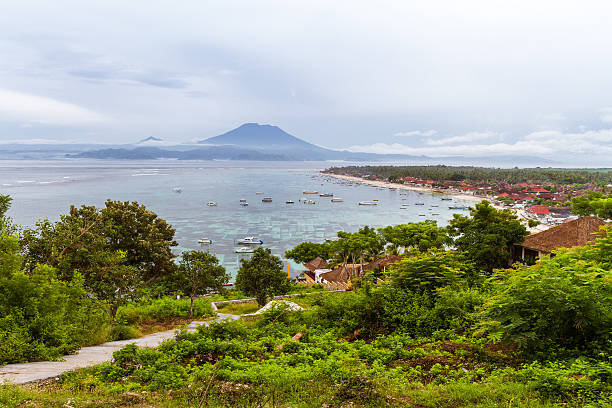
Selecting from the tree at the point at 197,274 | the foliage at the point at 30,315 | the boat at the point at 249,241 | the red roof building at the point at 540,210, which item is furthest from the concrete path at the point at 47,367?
the red roof building at the point at 540,210

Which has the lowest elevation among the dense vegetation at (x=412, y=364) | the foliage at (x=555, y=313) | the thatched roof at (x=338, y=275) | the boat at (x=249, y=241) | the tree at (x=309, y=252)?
the boat at (x=249, y=241)

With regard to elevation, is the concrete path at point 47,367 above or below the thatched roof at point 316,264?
above

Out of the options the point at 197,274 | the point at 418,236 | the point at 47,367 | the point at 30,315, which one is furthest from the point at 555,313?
the point at 418,236

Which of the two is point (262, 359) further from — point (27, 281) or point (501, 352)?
point (27, 281)

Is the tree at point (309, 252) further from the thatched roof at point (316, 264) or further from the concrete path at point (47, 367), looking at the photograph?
the concrete path at point (47, 367)

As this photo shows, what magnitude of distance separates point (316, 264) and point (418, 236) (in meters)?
8.38

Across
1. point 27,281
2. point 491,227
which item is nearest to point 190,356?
point 27,281

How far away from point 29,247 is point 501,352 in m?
10.9

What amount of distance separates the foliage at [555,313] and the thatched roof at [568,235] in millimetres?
11932

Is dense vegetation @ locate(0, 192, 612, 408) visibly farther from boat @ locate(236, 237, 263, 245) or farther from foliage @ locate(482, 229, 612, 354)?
boat @ locate(236, 237, 263, 245)

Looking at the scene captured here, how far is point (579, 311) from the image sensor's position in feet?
17.2

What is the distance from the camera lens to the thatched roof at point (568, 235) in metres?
15.9

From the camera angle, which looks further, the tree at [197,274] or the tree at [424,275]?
the tree at [197,274]

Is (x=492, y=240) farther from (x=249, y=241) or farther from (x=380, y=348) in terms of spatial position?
(x=249, y=241)
